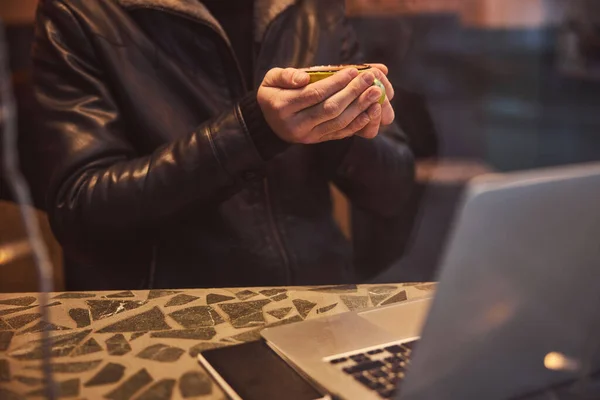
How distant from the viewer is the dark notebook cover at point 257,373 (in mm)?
600

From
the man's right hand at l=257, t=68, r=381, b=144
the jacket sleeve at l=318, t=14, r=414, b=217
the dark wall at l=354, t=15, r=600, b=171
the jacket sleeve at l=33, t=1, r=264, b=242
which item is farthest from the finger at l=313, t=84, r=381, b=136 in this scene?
the dark wall at l=354, t=15, r=600, b=171

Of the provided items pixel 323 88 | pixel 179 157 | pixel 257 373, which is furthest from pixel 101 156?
pixel 257 373

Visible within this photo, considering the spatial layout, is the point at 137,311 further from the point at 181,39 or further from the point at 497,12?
the point at 497,12

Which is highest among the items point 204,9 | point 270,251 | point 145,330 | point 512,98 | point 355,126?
point 204,9

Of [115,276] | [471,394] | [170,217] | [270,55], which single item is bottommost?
[115,276]

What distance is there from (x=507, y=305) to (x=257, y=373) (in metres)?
0.24

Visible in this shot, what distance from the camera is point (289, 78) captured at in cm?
91

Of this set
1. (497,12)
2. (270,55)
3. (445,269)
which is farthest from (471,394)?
(497,12)

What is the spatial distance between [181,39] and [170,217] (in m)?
0.32

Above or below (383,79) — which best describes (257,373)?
below

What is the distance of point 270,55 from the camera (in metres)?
1.22

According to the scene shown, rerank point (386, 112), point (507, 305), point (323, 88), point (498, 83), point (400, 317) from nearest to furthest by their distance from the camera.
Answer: point (507, 305), point (400, 317), point (323, 88), point (386, 112), point (498, 83)

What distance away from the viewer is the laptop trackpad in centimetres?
71

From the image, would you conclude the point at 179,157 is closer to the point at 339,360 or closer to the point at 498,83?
the point at 339,360
